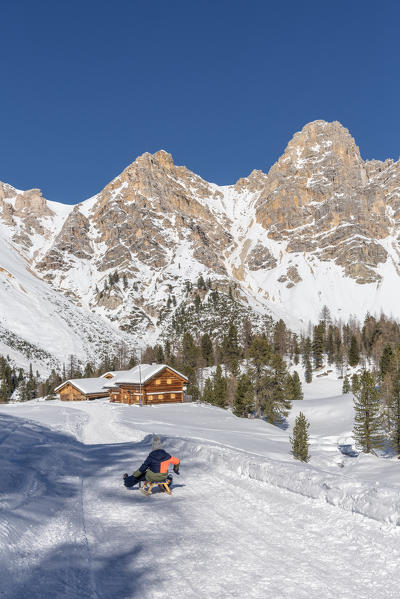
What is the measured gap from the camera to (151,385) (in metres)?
63.9

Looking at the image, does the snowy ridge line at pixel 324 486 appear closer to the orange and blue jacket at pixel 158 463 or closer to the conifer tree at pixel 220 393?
the orange and blue jacket at pixel 158 463

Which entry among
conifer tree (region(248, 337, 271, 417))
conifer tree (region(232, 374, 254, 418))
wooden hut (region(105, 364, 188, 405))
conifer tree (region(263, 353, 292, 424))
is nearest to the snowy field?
conifer tree (region(232, 374, 254, 418))

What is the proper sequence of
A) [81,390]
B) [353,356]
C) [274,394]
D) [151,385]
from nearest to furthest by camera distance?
[274,394]
[151,385]
[81,390]
[353,356]

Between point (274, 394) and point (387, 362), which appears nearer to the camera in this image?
point (274, 394)

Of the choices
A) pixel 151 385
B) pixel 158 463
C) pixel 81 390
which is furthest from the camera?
pixel 81 390

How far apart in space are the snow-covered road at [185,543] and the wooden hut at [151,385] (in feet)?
175

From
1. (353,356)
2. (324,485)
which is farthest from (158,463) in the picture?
(353,356)

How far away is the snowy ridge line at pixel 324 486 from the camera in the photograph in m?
7.03

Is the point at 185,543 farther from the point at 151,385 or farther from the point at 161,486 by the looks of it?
the point at 151,385

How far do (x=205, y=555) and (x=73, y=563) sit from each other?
5.99ft

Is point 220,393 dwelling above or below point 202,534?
below

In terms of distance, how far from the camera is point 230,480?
10.5 metres

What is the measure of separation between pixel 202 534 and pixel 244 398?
182 feet

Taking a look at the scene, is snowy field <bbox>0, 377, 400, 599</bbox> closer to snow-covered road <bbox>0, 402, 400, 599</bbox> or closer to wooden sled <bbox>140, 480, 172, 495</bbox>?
snow-covered road <bbox>0, 402, 400, 599</bbox>
